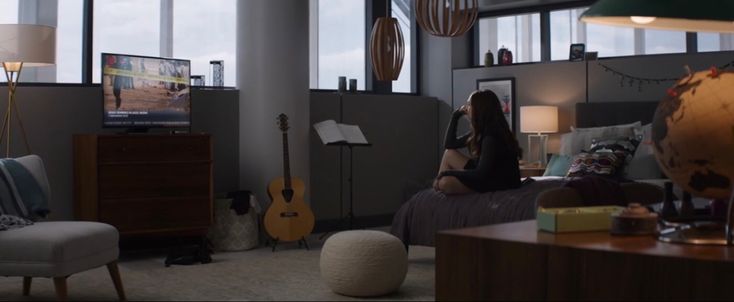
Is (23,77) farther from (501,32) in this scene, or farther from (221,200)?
(501,32)

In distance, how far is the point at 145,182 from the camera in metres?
5.90

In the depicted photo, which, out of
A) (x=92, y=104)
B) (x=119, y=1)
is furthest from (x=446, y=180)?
(x=119, y=1)

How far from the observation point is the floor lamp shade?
716 centimetres

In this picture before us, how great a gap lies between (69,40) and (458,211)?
134 inches

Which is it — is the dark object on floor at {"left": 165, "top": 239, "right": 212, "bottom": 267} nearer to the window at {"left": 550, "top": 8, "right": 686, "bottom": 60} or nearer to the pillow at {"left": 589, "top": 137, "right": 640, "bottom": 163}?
the pillow at {"left": 589, "top": 137, "right": 640, "bottom": 163}

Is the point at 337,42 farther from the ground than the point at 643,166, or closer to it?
farther from the ground

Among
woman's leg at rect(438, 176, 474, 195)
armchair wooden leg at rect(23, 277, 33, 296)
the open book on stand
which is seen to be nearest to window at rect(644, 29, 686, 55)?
the open book on stand

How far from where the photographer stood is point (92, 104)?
630cm

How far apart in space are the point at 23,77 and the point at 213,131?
1522mm

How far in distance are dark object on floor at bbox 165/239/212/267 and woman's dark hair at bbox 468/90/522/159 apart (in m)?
2.04

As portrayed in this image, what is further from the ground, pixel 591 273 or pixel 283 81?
pixel 283 81

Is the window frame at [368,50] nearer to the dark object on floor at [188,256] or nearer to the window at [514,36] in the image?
the window at [514,36]

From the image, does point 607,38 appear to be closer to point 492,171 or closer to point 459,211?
point 492,171

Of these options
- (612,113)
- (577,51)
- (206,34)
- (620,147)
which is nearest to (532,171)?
(612,113)
